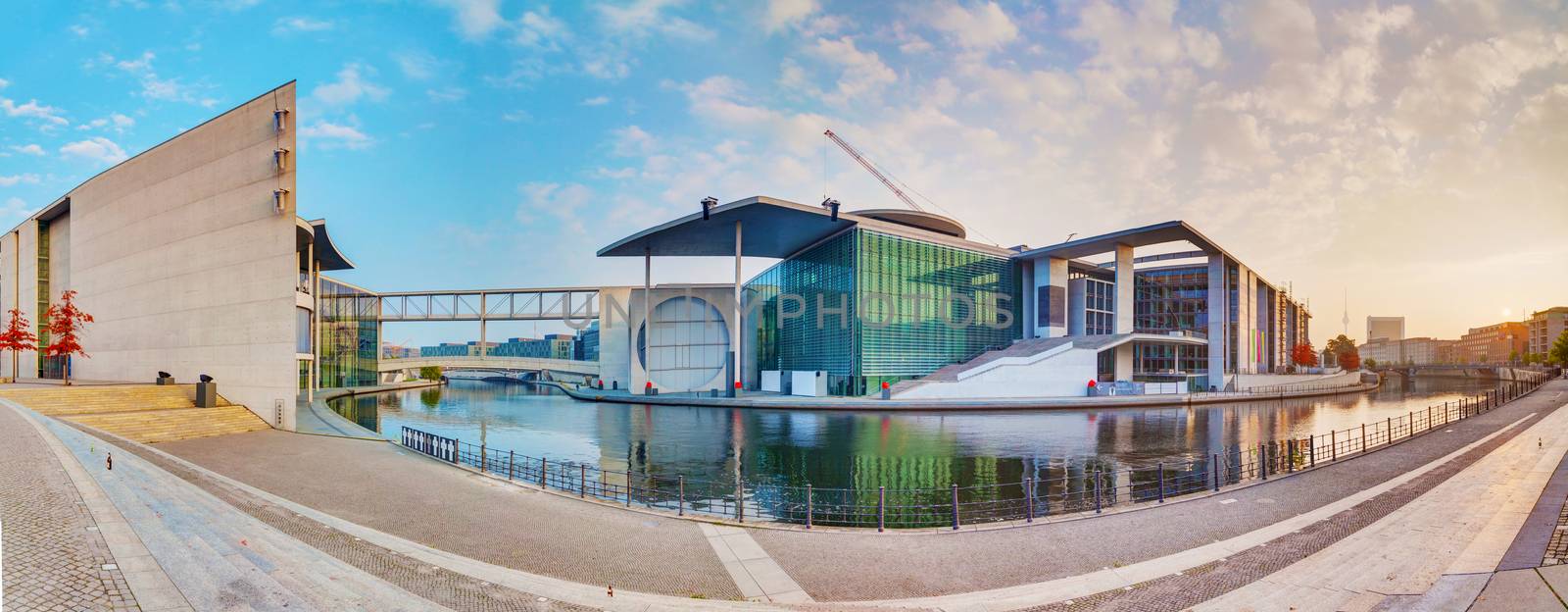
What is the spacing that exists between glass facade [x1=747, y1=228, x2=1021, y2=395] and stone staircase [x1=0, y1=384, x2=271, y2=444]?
38684mm

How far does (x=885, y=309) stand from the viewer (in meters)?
54.8

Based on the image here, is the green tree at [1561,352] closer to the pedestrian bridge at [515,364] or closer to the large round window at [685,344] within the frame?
the large round window at [685,344]

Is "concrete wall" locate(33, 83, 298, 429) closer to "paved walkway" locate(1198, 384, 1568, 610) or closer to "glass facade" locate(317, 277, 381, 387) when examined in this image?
"glass facade" locate(317, 277, 381, 387)

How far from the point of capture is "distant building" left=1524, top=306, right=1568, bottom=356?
455 feet

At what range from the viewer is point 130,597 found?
6.82 meters

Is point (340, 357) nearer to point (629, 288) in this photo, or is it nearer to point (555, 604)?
point (629, 288)

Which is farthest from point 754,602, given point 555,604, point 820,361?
point 820,361

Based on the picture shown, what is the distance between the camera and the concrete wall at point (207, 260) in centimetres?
2853

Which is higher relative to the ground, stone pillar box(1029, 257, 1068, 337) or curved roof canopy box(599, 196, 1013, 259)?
curved roof canopy box(599, 196, 1013, 259)

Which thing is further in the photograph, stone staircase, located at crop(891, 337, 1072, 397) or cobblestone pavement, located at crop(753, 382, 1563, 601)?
stone staircase, located at crop(891, 337, 1072, 397)

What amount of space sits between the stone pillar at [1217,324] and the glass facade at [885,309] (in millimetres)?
18537

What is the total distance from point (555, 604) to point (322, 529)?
5.86 meters

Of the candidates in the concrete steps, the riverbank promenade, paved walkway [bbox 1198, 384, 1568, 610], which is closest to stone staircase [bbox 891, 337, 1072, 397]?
the riverbank promenade

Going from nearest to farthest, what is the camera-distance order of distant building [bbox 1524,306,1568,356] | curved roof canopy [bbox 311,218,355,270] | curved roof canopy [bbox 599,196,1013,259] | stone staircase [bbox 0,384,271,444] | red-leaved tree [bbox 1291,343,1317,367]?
1. stone staircase [bbox 0,384,271,444]
2. curved roof canopy [bbox 311,218,355,270]
3. curved roof canopy [bbox 599,196,1013,259]
4. red-leaved tree [bbox 1291,343,1317,367]
5. distant building [bbox 1524,306,1568,356]
